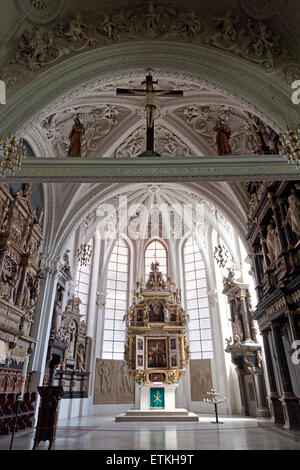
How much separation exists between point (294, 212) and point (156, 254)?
42.0ft

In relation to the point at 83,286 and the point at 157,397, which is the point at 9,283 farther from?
the point at 83,286

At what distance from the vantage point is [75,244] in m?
15.2

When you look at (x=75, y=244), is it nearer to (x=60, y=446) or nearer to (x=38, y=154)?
(x=38, y=154)

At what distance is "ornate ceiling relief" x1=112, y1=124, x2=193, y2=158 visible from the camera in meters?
11.5

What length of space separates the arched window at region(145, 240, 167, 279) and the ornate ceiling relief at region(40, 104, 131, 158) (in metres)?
9.32

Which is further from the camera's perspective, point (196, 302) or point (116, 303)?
point (116, 303)

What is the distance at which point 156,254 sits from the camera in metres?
19.1

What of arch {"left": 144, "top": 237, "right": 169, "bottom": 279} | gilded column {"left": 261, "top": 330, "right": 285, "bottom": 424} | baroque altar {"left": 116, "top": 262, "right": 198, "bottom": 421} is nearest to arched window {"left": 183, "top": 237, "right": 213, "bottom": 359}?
arch {"left": 144, "top": 237, "right": 169, "bottom": 279}

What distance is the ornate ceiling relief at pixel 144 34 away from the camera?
6977mm

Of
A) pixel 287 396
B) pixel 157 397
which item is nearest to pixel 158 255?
pixel 157 397

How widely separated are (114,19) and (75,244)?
33.2 ft

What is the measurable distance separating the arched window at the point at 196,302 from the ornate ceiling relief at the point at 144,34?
12.3 m
